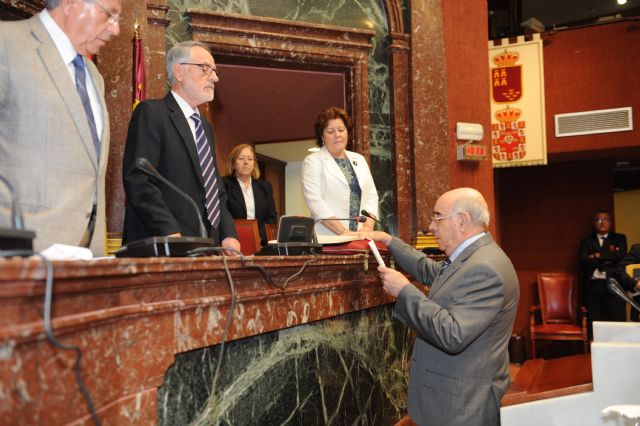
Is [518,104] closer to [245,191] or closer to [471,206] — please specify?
[245,191]

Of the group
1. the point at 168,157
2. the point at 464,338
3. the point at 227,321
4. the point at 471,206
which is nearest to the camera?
the point at 227,321

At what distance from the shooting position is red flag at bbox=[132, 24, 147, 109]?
3.97 metres

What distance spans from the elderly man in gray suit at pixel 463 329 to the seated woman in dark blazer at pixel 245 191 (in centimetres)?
222

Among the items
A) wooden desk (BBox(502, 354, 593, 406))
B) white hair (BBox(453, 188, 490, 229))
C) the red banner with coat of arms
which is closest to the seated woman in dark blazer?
wooden desk (BBox(502, 354, 593, 406))

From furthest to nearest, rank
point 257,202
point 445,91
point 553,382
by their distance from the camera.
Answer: point 445,91 < point 257,202 < point 553,382

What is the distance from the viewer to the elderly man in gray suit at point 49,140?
1.58 meters

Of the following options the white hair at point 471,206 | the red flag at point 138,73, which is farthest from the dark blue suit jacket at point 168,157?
the red flag at point 138,73

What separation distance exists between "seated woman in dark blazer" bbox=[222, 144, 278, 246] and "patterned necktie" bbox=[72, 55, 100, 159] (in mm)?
2686

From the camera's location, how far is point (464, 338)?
2.23m

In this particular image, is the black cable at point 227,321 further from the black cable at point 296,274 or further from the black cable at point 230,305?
the black cable at point 296,274

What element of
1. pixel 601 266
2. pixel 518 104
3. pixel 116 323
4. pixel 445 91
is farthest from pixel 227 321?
pixel 601 266

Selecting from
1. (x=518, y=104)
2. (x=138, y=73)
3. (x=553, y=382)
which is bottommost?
(x=553, y=382)

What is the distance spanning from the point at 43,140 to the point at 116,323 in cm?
66

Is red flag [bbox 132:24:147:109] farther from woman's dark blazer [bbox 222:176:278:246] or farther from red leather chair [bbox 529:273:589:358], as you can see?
red leather chair [bbox 529:273:589:358]
